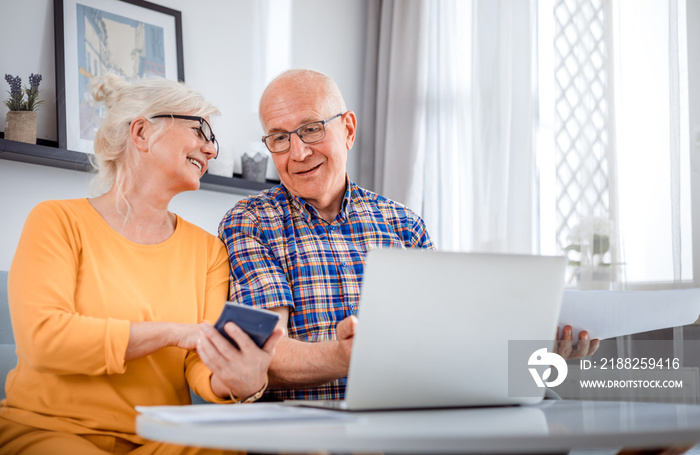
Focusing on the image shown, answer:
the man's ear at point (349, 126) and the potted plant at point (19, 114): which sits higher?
the potted plant at point (19, 114)

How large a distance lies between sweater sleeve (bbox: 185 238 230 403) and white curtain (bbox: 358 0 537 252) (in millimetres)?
1728

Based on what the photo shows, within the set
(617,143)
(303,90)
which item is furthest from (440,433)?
(617,143)

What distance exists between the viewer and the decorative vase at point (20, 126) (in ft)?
7.34

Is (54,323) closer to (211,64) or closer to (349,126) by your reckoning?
(349,126)

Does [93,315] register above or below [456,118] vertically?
below

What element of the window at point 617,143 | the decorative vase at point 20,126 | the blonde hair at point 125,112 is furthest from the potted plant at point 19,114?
the window at point 617,143

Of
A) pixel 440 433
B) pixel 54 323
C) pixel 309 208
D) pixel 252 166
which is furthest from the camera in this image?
pixel 252 166

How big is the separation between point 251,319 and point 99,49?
211 cm

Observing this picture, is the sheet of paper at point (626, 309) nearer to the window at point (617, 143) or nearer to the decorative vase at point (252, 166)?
the window at point (617, 143)

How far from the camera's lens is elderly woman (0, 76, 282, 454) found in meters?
1.12

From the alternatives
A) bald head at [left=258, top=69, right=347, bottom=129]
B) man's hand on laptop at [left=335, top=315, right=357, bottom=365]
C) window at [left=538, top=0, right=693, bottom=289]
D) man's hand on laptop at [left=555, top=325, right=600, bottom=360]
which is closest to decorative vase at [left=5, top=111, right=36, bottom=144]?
bald head at [left=258, top=69, right=347, bottom=129]

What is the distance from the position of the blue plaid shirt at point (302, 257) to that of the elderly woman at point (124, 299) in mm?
75

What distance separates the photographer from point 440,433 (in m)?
0.65

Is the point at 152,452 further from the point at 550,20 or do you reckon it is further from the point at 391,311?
the point at 550,20
